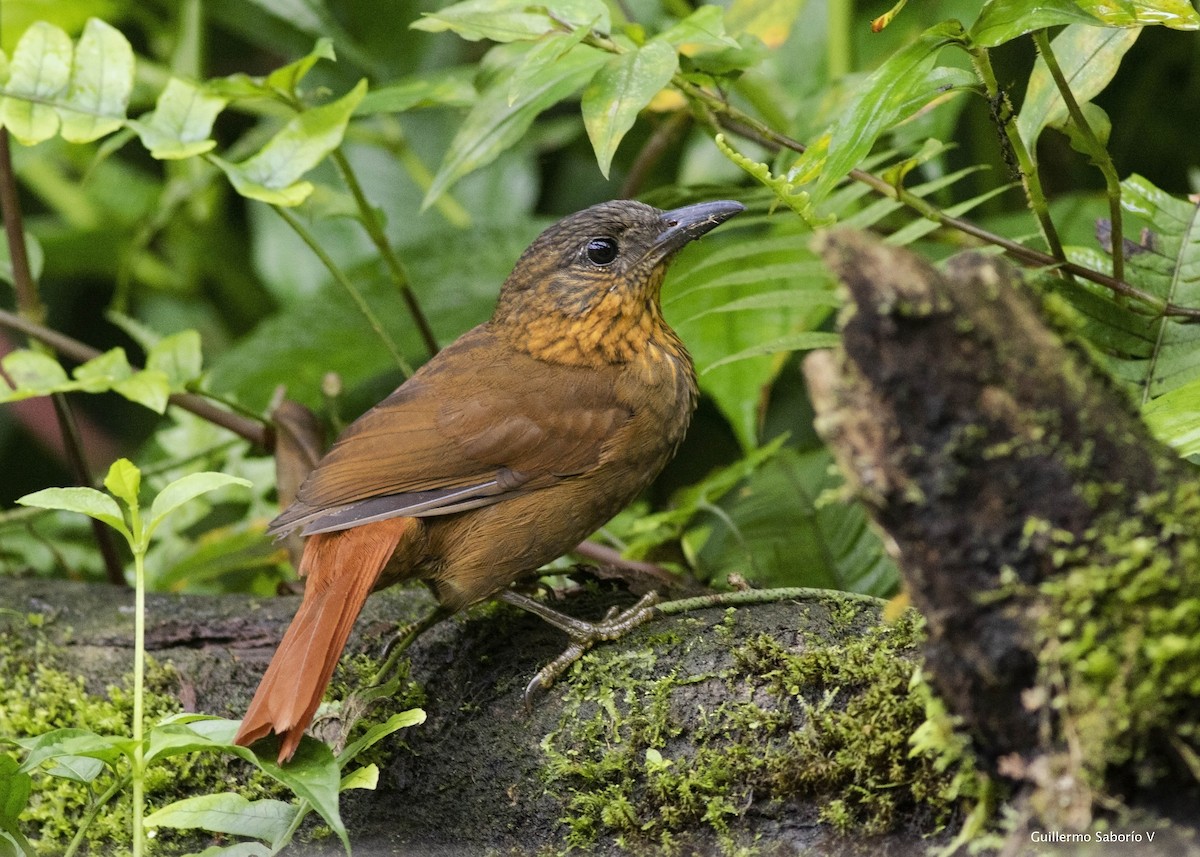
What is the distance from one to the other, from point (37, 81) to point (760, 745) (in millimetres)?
2098

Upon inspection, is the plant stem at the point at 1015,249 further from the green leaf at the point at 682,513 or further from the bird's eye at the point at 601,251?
the green leaf at the point at 682,513

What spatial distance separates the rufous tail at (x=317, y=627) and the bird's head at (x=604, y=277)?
2.24 ft

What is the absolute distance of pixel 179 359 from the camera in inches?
122

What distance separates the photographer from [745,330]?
333 centimetres

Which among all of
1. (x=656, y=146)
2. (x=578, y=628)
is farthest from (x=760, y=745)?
(x=656, y=146)

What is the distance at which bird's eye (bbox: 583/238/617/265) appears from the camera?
3.02m

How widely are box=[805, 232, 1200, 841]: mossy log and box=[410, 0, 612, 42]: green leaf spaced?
1247mm

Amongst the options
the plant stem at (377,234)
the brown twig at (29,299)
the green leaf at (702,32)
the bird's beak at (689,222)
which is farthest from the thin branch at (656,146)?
the brown twig at (29,299)

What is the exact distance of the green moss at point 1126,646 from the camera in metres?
1.38

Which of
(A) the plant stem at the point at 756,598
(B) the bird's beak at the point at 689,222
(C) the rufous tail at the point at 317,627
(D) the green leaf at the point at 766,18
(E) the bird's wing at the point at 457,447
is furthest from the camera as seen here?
(D) the green leaf at the point at 766,18

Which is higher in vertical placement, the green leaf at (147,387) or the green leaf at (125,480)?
the green leaf at (125,480)

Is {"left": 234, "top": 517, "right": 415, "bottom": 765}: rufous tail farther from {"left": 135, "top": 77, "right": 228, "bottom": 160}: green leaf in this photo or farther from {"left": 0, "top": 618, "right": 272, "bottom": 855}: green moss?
{"left": 135, "top": 77, "right": 228, "bottom": 160}: green leaf

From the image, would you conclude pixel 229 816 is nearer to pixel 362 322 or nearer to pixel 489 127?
pixel 489 127

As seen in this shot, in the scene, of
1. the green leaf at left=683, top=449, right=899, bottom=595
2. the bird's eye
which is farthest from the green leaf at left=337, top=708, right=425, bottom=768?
the bird's eye
